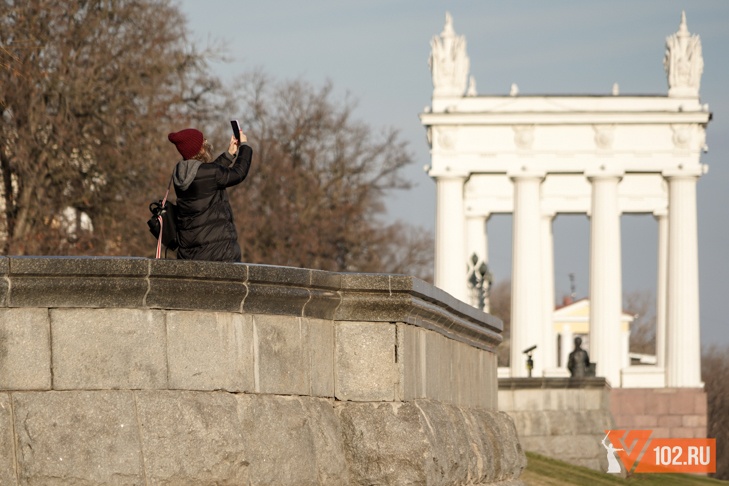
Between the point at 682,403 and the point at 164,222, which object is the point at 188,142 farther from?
the point at 682,403

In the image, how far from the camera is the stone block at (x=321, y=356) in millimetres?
11461

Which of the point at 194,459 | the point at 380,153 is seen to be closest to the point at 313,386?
the point at 194,459

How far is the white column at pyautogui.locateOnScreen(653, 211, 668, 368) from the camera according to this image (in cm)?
7900

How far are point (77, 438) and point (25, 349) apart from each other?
58 centimetres

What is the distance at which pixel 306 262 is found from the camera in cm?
6738

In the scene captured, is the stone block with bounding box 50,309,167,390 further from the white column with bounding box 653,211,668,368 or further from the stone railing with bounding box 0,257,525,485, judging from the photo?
the white column with bounding box 653,211,668,368

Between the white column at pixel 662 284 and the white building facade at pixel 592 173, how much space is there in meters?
0.11

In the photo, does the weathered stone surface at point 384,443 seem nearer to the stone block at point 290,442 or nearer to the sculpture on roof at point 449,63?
the stone block at point 290,442

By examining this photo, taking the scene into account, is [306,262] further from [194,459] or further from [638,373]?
[194,459]

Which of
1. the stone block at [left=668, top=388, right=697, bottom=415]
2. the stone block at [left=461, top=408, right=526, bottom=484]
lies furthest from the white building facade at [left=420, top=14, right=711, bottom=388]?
the stone block at [left=461, top=408, right=526, bottom=484]

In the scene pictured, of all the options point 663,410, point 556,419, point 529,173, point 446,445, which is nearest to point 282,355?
point 446,445

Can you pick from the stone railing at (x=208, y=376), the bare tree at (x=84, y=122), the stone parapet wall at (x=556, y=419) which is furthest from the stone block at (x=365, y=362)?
the stone parapet wall at (x=556, y=419)

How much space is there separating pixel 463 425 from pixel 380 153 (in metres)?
59.7

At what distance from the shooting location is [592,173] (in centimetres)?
7788
